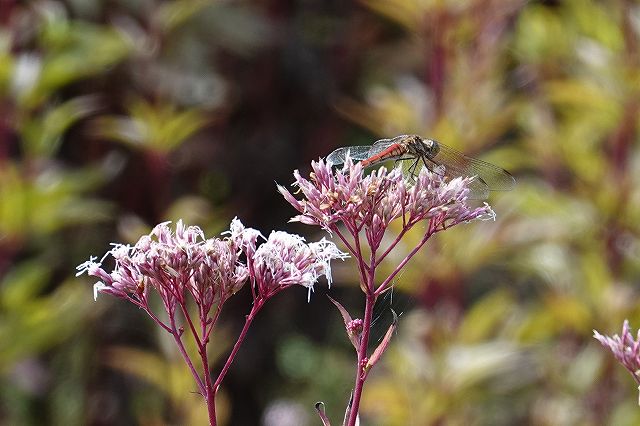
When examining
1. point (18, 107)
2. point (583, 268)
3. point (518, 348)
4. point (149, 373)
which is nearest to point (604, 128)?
point (583, 268)

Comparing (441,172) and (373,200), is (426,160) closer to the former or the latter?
(441,172)

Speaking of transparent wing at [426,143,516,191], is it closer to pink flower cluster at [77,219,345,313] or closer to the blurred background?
pink flower cluster at [77,219,345,313]

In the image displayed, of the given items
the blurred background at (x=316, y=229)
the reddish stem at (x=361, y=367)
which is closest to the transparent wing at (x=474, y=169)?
the reddish stem at (x=361, y=367)

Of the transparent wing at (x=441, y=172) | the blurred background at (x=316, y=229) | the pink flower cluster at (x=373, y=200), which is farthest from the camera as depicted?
the blurred background at (x=316, y=229)

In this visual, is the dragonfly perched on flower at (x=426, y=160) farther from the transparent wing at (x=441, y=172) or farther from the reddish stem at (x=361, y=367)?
the reddish stem at (x=361, y=367)

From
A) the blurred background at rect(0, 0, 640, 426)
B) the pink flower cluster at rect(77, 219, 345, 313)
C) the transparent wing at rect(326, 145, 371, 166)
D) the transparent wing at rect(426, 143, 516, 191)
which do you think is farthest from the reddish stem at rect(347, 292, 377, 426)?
the blurred background at rect(0, 0, 640, 426)

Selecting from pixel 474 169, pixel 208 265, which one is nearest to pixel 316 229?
pixel 474 169
